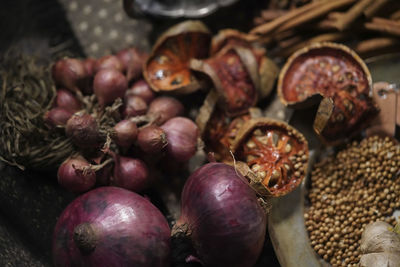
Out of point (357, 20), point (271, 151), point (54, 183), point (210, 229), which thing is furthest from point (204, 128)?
point (357, 20)

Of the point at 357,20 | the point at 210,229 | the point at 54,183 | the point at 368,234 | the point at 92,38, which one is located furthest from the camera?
the point at 92,38

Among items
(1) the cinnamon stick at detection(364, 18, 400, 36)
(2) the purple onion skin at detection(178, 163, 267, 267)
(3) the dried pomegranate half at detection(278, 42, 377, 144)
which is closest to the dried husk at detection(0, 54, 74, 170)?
(2) the purple onion skin at detection(178, 163, 267, 267)

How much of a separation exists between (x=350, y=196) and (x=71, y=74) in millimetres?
969

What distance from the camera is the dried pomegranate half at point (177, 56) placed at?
143 centimetres

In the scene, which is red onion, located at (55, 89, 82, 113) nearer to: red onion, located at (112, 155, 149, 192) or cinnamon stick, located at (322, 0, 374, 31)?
red onion, located at (112, 155, 149, 192)

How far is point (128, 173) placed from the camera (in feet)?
4.16

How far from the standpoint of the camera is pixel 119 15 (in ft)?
5.66

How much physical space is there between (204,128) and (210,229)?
39 cm

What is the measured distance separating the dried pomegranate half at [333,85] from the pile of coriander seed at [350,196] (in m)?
0.08

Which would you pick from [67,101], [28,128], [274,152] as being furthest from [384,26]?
[28,128]

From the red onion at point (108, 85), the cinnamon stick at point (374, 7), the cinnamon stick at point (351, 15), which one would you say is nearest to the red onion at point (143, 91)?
the red onion at point (108, 85)

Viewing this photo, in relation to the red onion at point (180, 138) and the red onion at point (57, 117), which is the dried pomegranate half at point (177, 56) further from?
the red onion at point (57, 117)

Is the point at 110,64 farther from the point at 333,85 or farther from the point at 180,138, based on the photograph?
the point at 333,85

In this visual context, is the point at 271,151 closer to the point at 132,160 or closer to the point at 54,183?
the point at 132,160
